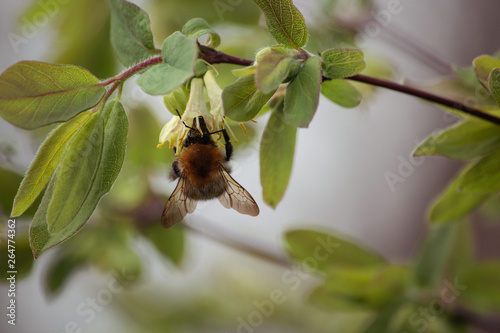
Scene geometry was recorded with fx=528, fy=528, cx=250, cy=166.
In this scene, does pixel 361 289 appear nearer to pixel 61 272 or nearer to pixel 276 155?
pixel 276 155

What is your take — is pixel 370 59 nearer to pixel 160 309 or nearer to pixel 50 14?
pixel 50 14

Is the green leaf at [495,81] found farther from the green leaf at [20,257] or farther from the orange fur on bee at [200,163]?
the green leaf at [20,257]

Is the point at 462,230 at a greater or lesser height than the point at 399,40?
lesser

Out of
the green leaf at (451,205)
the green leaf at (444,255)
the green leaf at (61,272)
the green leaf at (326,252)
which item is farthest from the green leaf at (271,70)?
the green leaf at (61,272)

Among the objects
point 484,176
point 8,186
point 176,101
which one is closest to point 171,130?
point 176,101

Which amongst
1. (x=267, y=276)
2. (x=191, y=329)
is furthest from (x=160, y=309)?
(x=267, y=276)

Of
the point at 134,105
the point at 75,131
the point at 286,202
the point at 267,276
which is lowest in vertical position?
the point at 286,202

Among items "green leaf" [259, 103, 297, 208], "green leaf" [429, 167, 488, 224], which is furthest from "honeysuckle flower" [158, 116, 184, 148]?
"green leaf" [429, 167, 488, 224]
